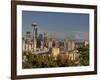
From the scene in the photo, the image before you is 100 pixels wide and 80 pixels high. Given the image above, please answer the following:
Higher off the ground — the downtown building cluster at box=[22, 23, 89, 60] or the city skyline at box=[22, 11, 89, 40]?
the city skyline at box=[22, 11, 89, 40]

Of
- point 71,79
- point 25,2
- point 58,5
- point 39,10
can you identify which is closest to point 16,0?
point 25,2

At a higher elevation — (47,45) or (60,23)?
(60,23)

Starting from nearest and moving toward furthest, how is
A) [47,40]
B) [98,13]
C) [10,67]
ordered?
[10,67], [47,40], [98,13]

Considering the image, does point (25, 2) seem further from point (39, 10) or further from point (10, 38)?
point (10, 38)

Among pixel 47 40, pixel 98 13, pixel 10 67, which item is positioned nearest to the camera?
pixel 10 67

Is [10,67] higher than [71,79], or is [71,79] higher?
[10,67]

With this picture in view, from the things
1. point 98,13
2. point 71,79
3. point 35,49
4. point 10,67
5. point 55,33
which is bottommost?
point 71,79

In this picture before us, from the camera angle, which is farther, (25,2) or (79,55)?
(79,55)

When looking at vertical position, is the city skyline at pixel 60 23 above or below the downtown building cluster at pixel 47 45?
above
